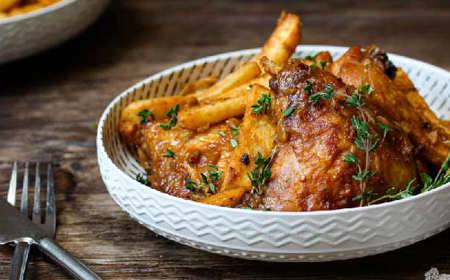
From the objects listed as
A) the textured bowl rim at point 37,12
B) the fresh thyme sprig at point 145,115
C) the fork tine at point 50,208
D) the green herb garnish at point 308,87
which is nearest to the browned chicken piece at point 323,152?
the green herb garnish at point 308,87

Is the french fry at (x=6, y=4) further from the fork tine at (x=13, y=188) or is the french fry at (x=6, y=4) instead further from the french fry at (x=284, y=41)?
the french fry at (x=284, y=41)

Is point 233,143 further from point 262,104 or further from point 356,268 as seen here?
point 356,268

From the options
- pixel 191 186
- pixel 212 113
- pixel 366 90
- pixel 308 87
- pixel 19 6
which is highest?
pixel 366 90

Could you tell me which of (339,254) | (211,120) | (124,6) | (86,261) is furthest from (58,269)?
(124,6)

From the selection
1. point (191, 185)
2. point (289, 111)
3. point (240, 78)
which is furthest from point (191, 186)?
point (240, 78)

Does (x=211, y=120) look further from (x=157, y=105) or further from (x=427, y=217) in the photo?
(x=427, y=217)

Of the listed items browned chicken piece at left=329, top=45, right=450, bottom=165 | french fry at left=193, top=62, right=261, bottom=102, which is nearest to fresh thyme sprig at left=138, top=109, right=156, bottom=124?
french fry at left=193, top=62, right=261, bottom=102
